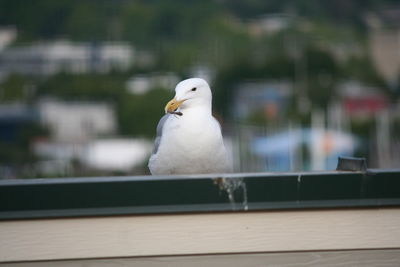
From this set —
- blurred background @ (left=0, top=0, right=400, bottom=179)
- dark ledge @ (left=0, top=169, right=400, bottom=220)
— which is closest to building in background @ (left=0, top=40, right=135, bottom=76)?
blurred background @ (left=0, top=0, right=400, bottom=179)

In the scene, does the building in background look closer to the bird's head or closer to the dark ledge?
the bird's head

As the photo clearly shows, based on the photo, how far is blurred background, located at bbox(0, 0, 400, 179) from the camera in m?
48.0

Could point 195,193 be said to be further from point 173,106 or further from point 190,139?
point 173,106

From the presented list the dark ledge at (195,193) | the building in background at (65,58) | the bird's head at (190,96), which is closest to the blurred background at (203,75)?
the building in background at (65,58)

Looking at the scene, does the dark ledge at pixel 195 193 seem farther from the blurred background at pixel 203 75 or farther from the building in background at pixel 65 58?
the building in background at pixel 65 58

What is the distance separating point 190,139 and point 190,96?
184 mm

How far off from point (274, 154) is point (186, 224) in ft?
117

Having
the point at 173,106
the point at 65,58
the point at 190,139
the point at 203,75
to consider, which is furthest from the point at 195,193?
the point at 65,58

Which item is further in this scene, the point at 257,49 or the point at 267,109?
the point at 257,49

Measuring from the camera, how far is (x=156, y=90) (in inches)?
2261

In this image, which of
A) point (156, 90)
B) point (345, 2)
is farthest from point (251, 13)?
point (156, 90)

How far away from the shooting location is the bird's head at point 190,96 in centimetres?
262

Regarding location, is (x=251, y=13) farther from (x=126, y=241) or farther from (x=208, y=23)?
(x=126, y=241)

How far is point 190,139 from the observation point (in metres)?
2.50
